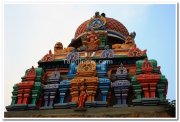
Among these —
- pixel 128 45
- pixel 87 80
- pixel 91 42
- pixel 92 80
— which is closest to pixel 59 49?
pixel 91 42

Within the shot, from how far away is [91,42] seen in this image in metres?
24.0

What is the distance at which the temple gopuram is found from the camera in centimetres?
1950

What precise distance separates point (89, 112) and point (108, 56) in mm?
5668

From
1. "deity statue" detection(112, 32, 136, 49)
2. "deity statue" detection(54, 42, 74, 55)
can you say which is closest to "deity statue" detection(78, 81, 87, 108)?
"deity statue" detection(54, 42, 74, 55)

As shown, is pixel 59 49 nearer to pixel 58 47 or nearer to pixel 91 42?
pixel 58 47

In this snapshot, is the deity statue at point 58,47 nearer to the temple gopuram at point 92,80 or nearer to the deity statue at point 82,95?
the temple gopuram at point 92,80

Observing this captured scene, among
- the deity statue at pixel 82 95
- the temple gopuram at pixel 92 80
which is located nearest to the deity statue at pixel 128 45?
the temple gopuram at pixel 92 80

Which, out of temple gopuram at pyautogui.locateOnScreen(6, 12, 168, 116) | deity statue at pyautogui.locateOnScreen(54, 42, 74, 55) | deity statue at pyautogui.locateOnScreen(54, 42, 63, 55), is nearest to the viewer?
temple gopuram at pyautogui.locateOnScreen(6, 12, 168, 116)

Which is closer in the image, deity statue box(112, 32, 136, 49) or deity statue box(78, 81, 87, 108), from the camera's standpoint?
deity statue box(78, 81, 87, 108)

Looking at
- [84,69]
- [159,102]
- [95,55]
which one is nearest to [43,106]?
[84,69]

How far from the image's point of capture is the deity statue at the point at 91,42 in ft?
78.2

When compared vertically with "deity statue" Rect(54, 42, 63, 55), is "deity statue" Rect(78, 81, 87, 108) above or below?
below

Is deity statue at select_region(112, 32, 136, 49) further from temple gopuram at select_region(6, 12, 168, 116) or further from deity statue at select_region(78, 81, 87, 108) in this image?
deity statue at select_region(78, 81, 87, 108)

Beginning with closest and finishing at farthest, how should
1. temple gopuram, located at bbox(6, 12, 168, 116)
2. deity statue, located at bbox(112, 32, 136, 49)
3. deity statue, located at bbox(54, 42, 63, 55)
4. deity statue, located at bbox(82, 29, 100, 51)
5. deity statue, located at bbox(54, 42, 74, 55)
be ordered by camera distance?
1. temple gopuram, located at bbox(6, 12, 168, 116)
2. deity statue, located at bbox(112, 32, 136, 49)
3. deity statue, located at bbox(82, 29, 100, 51)
4. deity statue, located at bbox(54, 42, 74, 55)
5. deity statue, located at bbox(54, 42, 63, 55)
